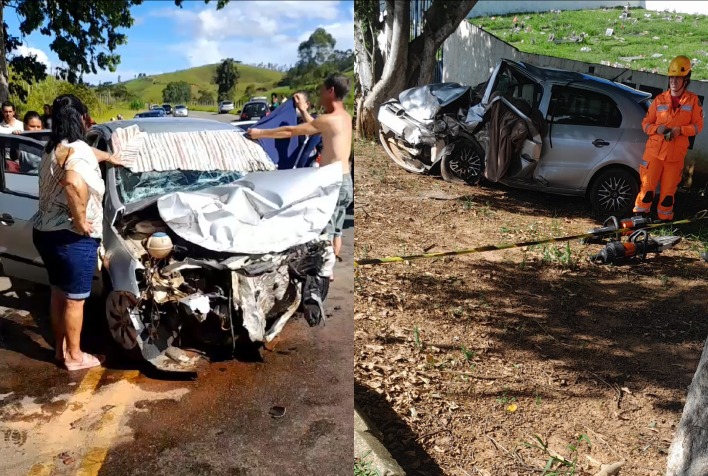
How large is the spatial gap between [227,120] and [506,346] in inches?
88.5

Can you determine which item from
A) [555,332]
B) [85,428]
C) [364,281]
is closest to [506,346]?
[555,332]

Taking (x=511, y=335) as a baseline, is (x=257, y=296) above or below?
above

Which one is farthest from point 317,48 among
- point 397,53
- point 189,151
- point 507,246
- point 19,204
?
point 397,53

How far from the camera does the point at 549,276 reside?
4.79 metres

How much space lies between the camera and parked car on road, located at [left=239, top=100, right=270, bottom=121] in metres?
1.80

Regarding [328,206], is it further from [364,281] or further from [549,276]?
[549,276]

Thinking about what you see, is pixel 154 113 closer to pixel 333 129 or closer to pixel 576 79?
pixel 333 129

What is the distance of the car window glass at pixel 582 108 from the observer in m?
5.64

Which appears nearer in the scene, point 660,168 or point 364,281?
point 364,281

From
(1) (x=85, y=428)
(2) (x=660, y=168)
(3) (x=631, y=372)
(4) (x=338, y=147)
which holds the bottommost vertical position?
(3) (x=631, y=372)

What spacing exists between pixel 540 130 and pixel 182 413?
398cm

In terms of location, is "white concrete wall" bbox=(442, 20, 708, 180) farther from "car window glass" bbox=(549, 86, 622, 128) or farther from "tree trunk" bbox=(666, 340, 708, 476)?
"tree trunk" bbox=(666, 340, 708, 476)

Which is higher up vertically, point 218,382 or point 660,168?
point 660,168

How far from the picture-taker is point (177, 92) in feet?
6.39
